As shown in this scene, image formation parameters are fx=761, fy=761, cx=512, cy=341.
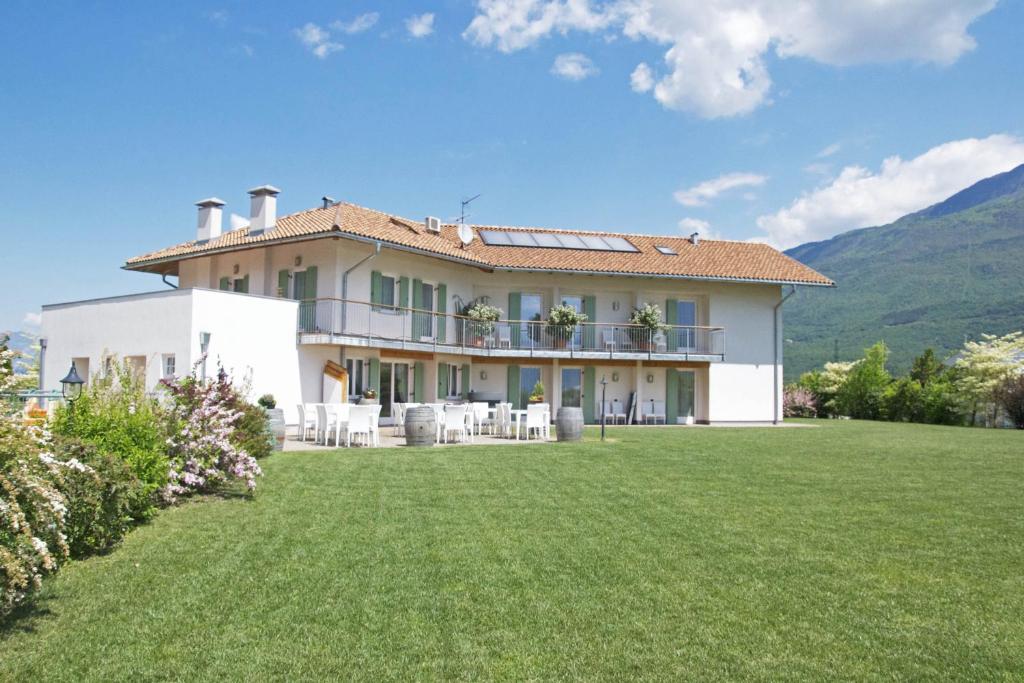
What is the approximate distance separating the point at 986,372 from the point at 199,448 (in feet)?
92.8

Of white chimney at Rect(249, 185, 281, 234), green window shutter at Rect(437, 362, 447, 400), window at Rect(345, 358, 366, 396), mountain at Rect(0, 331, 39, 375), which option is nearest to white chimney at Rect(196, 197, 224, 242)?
white chimney at Rect(249, 185, 281, 234)

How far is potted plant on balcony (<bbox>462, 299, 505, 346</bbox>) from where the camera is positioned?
911 inches

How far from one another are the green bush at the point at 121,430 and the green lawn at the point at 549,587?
0.57 meters

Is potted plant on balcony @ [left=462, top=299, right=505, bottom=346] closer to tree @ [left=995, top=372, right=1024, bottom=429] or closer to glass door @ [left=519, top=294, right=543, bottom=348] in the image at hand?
glass door @ [left=519, top=294, right=543, bottom=348]

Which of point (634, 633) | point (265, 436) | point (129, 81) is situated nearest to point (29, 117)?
point (129, 81)

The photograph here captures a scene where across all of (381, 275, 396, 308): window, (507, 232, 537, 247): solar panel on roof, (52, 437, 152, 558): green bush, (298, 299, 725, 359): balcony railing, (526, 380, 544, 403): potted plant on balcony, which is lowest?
(52, 437, 152, 558): green bush

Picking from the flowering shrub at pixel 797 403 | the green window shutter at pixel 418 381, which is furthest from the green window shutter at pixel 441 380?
the flowering shrub at pixel 797 403

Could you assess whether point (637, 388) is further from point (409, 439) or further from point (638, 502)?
point (638, 502)

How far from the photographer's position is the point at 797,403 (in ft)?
105

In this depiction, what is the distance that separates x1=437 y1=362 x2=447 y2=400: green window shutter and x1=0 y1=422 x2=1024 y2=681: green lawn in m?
13.1

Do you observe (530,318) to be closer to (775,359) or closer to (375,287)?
(375,287)

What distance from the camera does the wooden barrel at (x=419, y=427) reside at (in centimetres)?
1395

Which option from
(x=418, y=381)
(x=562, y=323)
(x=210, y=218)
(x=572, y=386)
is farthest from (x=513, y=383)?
(x=210, y=218)

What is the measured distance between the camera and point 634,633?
176 inches
